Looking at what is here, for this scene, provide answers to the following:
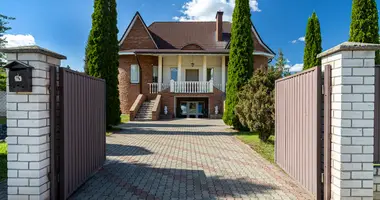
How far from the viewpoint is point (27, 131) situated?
3.61 metres

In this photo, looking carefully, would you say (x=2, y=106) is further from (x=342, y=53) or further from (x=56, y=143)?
(x=342, y=53)

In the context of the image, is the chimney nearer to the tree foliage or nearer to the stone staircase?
the stone staircase

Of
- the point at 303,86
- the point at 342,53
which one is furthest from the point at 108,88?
the point at 342,53

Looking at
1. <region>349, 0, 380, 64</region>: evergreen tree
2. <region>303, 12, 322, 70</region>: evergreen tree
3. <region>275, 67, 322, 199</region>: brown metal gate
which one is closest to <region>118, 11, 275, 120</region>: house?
<region>303, 12, 322, 70</region>: evergreen tree

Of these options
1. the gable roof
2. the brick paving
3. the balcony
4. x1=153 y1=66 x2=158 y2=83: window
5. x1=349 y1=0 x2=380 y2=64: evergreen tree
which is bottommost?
the brick paving

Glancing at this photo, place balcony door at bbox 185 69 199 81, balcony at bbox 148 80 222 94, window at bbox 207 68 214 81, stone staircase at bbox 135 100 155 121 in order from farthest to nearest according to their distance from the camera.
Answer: balcony door at bbox 185 69 199 81 → window at bbox 207 68 214 81 → balcony at bbox 148 80 222 94 → stone staircase at bbox 135 100 155 121

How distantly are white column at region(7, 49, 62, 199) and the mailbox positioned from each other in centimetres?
6

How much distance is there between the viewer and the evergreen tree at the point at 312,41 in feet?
60.2

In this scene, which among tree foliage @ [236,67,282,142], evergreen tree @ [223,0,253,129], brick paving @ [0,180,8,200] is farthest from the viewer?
evergreen tree @ [223,0,253,129]

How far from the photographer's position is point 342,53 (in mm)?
3484

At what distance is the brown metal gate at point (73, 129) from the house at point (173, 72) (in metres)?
13.7

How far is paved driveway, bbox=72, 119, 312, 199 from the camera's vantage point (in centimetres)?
443

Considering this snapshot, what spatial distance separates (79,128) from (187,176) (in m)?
2.42

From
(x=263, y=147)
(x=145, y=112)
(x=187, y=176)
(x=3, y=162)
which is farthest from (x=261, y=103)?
(x=145, y=112)
